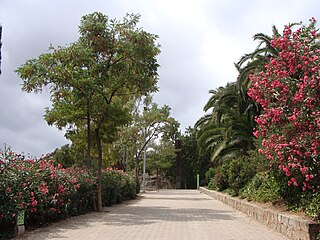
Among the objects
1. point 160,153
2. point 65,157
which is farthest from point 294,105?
point 65,157

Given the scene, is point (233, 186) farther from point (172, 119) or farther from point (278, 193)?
point (172, 119)

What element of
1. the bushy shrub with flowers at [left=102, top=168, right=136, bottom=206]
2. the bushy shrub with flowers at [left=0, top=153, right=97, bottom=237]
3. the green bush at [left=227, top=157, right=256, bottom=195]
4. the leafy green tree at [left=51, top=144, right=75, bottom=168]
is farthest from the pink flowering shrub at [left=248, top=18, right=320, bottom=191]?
the leafy green tree at [left=51, top=144, right=75, bottom=168]

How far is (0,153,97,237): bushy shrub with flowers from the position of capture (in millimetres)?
7934

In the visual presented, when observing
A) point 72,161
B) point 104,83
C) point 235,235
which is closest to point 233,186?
point 104,83

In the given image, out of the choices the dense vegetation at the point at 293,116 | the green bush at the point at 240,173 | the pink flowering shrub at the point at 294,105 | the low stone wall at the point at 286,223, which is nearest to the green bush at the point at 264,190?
the dense vegetation at the point at 293,116

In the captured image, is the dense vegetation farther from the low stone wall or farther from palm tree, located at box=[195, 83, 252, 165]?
palm tree, located at box=[195, 83, 252, 165]

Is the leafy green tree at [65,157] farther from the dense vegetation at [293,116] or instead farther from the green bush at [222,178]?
the dense vegetation at [293,116]

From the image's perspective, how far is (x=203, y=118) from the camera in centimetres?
3519

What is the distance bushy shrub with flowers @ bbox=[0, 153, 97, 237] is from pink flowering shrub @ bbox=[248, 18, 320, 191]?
541 cm

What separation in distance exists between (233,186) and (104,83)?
→ 8.07 metres

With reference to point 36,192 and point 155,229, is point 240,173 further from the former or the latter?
point 36,192

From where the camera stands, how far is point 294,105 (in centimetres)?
822

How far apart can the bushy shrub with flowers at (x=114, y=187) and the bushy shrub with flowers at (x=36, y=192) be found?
3.61 m

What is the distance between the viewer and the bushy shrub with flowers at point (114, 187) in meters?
16.8
